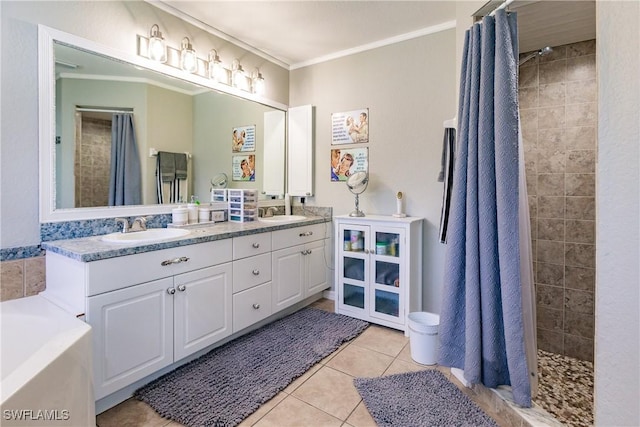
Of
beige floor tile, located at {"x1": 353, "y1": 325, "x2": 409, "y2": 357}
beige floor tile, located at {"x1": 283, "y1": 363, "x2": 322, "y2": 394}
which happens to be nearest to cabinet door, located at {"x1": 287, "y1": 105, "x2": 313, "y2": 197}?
beige floor tile, located at {"x1": 353, "y1": 325, "x2": 409, "y2": 357}

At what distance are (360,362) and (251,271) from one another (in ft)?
3.24

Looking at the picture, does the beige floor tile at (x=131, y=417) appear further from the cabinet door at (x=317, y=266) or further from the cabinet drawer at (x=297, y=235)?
the cabinet door at (x=317, y=266)

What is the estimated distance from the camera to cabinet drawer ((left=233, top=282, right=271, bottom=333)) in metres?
2.23

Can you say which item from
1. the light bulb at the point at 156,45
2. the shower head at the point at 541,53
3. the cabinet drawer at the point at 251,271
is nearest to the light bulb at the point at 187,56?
the light bulb at the point at 156,45

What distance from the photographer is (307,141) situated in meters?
3.28

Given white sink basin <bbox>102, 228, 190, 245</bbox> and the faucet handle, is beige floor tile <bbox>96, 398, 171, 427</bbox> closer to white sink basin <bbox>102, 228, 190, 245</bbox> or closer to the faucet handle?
white sink basin <bbox>102, 228, 190, 245</bbox>

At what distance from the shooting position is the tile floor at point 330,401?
5.02ft

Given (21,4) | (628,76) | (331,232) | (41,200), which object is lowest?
(331,232)

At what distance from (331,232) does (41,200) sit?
2272 mm

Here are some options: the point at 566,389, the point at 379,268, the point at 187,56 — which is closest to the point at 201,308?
the point at 379,268

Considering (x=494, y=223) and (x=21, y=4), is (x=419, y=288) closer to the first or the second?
(x=494, y=223)

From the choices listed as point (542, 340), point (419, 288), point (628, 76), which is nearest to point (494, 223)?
point (628, 76)

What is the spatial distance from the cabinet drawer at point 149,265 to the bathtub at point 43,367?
0.20 metres

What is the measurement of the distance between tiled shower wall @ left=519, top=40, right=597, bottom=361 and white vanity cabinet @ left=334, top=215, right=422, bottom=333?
0.97 m
